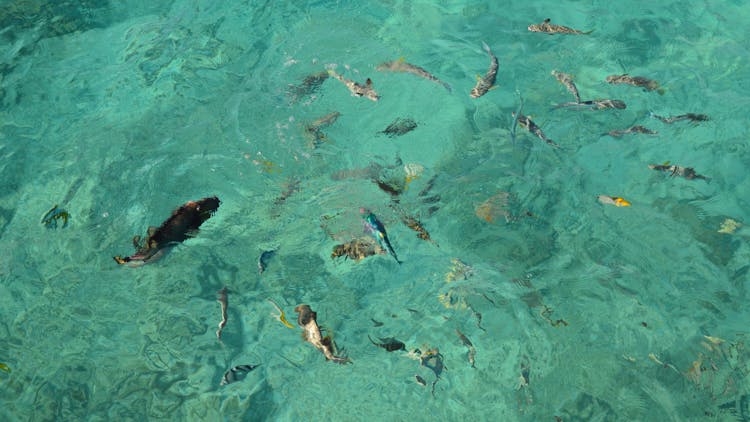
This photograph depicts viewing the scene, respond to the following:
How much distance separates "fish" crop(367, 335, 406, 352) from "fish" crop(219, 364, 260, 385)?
99cm

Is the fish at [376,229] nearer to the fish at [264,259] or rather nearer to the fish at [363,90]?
the fish at [264,259]

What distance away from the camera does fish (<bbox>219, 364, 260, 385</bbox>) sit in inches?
159

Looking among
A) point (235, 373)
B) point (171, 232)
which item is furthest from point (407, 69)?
point (235, 373)

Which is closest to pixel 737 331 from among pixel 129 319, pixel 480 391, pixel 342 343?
pixel 480 391

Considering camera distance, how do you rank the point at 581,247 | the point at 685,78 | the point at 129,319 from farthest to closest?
1. the point at 685,78
2. the point at 581,247
3. the point at 129,319

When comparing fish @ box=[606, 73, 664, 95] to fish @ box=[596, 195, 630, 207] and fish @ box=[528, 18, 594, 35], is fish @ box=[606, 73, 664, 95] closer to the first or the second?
fish @ box=[528, 18, 594, 35]

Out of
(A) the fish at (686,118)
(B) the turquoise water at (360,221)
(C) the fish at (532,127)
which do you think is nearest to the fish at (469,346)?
(B) the turquoise water at (360,221)

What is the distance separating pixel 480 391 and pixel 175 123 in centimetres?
407

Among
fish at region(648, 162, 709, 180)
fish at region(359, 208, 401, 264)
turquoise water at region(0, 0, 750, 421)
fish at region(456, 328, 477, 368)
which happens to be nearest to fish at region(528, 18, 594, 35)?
turquoise water at region(0, 0, 750, 421)

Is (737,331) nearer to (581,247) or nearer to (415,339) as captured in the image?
(581,247)

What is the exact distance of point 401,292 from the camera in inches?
177

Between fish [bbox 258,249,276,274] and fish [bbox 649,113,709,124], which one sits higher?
fish [bbox 258,249,276,274]

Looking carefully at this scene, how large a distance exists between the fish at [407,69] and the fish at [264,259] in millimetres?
2582

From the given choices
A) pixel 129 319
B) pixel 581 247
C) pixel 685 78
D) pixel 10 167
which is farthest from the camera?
pixel 685 78
